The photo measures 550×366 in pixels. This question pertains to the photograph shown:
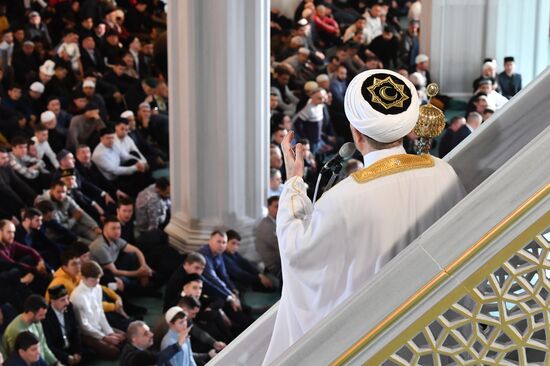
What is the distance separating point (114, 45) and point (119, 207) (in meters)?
6.58

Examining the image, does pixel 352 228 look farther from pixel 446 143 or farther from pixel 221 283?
pixel 446 143

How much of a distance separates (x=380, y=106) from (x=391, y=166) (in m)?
0.19

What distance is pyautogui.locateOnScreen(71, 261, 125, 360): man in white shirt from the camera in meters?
8.97

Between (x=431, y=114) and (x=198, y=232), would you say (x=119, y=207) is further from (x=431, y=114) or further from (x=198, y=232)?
(x=431, y=114)

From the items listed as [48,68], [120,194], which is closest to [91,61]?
[48,68]

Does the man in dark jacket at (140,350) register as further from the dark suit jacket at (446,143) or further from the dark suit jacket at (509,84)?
the dark suit jacket at (509,84)

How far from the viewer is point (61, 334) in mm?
8805

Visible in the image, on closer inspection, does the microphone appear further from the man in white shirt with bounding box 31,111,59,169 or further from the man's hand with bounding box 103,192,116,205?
the man in white shirt with bounding box 31,111,59,169

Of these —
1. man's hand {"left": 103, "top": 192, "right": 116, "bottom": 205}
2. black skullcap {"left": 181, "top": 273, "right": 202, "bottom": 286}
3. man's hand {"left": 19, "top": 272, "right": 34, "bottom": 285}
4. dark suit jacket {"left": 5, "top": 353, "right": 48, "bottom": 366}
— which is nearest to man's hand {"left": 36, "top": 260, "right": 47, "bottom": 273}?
man's hand {"left": 19, "top": 272, "right": 34, "bottom": 285}

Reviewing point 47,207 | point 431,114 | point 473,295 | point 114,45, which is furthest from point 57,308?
point 114,45

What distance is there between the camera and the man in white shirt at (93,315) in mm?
8969

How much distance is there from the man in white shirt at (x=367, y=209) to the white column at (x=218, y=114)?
738cm

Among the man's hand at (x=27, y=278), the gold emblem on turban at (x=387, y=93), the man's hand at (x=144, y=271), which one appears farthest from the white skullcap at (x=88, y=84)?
the gold emblem on turban at (x=387, y=93)

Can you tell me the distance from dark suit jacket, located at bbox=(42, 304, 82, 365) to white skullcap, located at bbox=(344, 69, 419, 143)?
18.4 feet
